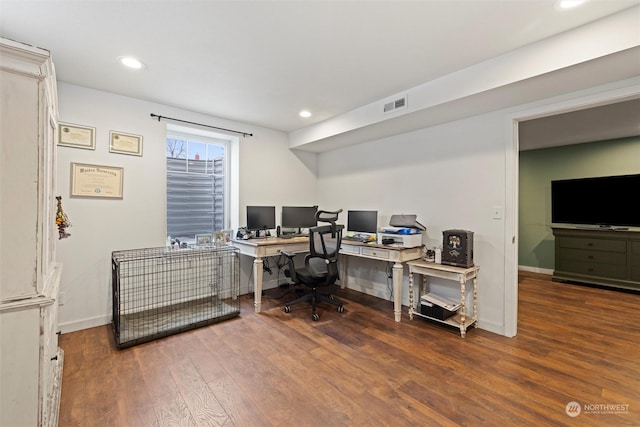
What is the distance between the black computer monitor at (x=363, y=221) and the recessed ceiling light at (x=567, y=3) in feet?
8.18

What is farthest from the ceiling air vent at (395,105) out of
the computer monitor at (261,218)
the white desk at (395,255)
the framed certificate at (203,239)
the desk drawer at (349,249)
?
the framed certificate at (203,239)

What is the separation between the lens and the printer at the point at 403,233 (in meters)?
3.25

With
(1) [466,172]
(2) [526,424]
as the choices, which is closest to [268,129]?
(1) [466,172]

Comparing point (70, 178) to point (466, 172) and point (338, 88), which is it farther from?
point (466, 172)

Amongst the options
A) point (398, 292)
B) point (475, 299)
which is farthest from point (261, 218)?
point (475, 299)

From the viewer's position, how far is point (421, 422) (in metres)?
1.65

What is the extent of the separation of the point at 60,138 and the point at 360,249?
3.36m

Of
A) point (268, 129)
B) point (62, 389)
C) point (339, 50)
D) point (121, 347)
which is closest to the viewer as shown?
point (62, 389)

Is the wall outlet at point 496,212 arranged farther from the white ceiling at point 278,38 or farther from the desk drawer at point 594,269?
the desk drawer at point 594,269

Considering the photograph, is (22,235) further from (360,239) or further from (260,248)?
(360,239)

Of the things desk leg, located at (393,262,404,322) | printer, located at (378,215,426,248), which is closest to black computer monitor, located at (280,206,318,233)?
printer, located at (378,215,426,248)

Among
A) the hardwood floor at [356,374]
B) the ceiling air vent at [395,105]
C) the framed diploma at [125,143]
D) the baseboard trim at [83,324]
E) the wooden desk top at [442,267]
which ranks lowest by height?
the hardwood floor at [356,374]

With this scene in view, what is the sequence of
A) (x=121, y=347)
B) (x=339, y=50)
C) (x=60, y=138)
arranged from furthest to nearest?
1. (x=60, y=138)
2. (x=121, y=347)
3. (x=339, y=50)

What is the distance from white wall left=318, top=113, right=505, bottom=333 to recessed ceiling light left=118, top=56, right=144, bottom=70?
112 inches
